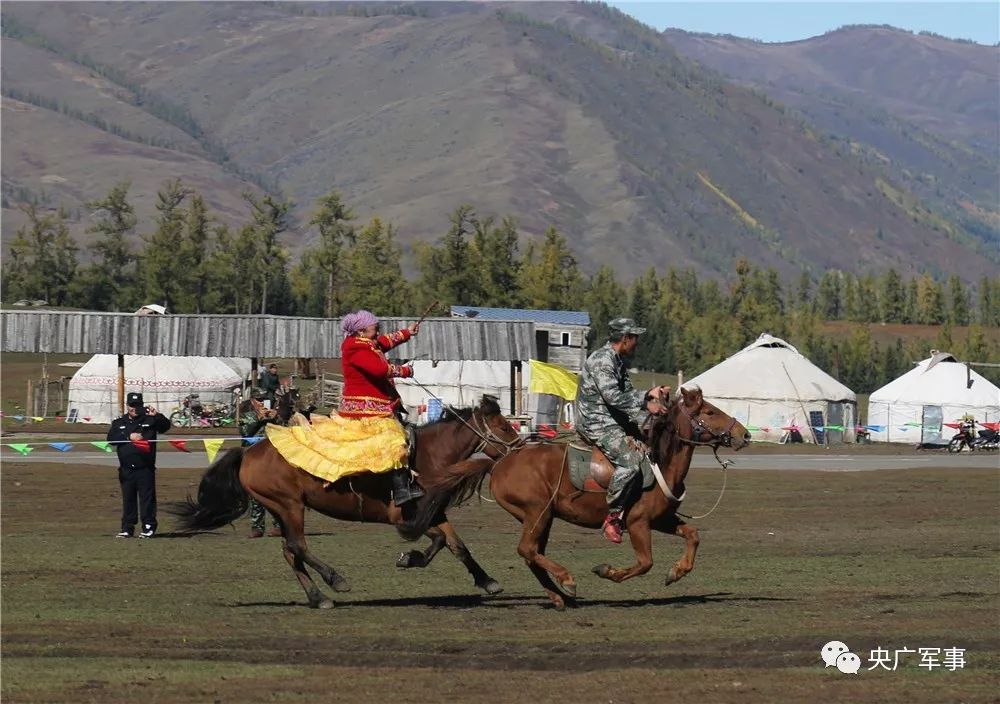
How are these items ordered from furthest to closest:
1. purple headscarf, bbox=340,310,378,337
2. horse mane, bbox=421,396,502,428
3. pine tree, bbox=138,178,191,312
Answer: pine tree, bbox=138,178,191,312
horse mane, bbox=421,396,502,428
purple headscarf, bbox=340,310,378,337

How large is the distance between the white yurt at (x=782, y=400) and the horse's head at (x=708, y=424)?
49528 mm

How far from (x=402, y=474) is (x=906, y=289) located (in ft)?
597

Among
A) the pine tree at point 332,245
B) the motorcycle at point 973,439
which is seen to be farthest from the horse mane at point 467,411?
the pine tree at point 332,245

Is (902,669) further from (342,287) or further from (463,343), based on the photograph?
(342,287)

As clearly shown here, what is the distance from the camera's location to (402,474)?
1542cm

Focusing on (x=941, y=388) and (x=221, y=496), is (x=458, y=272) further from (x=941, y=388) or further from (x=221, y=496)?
(x=221, y=496)

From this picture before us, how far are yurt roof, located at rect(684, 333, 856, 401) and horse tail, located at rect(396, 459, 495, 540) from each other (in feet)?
165

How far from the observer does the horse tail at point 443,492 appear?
1505 centimetres

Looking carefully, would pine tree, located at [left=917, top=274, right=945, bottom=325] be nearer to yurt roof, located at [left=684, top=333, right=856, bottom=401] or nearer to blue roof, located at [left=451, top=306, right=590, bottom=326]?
blue roof, located at [left=451, top=306, right=590, bottom=326]

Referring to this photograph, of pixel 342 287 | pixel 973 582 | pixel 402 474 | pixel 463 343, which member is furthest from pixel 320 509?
pixel 342 287

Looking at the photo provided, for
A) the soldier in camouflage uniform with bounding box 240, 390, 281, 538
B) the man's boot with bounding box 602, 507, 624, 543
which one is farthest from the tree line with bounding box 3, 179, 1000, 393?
the man's boot with bounding box 602, 507, 624, 543

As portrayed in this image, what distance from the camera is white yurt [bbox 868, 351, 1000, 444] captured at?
67625 millimetres

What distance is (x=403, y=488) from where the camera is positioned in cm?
1540
